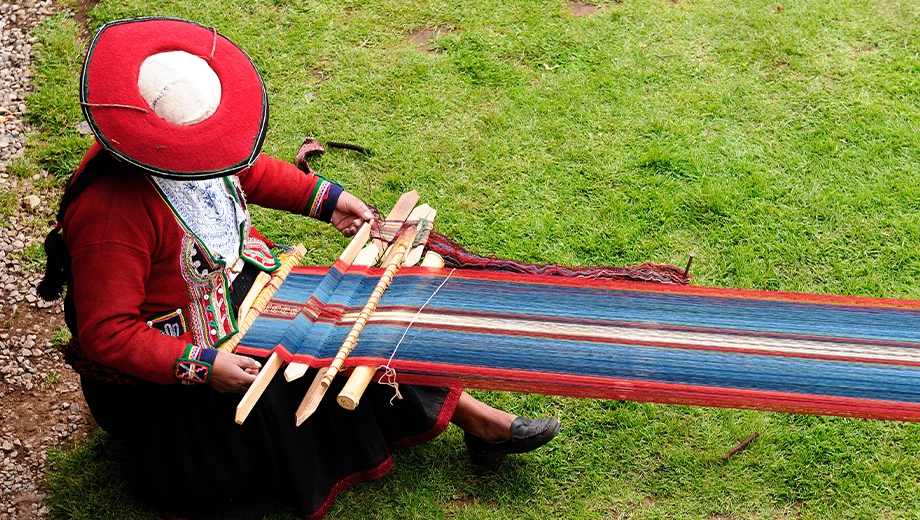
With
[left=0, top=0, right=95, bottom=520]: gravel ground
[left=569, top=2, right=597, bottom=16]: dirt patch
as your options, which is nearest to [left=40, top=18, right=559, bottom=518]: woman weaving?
[left=0, top=0, right=95, bottom=520]: gravel ground

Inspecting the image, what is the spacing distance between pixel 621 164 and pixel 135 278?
8.76 ft

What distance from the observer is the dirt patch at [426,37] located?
4.97 metres

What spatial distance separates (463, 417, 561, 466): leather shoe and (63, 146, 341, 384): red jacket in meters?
1.04

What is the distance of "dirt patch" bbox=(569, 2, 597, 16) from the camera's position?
5.16 metres

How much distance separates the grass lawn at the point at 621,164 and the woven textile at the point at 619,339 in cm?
74

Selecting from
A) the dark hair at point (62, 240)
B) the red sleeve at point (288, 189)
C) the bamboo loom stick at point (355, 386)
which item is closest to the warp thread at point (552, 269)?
the red sleeve at point (288, 189)

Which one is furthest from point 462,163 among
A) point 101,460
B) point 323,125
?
point 101,460

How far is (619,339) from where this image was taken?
2627 millimetres

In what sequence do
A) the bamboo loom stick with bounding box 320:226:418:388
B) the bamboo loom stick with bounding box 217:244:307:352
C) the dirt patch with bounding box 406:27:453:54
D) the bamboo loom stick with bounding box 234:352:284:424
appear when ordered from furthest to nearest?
the dirt patch with bounding box 406:27:453:54
the bamboo loom stick with bounding box 217:244:307:352
the bamboo loom stick with bounding box 320:226:418:388
the bamboo loom stick with bounding box 234:352:284:424

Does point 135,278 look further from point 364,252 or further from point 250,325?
point 364,252

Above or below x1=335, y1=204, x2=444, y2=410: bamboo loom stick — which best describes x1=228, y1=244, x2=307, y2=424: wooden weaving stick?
above

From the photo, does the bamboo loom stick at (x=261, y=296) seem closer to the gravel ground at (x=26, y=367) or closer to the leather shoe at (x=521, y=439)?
the leather shoe at (x=521, y=439)

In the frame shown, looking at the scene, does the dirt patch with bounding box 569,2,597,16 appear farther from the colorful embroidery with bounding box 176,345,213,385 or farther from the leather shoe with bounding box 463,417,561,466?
the colorful embroidery with bounding box 176,345,213,385

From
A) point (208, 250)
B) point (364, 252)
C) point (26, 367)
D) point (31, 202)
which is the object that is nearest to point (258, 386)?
point (208, 250)
